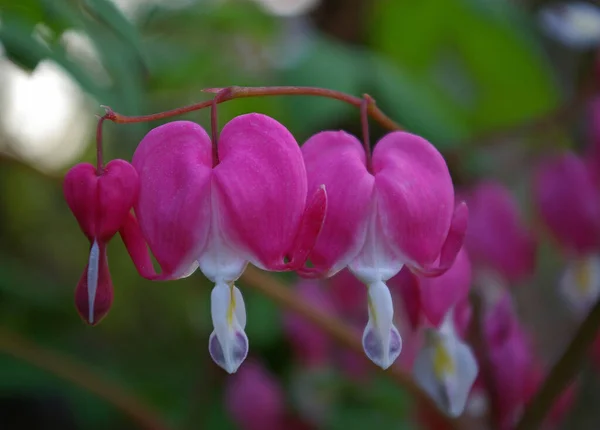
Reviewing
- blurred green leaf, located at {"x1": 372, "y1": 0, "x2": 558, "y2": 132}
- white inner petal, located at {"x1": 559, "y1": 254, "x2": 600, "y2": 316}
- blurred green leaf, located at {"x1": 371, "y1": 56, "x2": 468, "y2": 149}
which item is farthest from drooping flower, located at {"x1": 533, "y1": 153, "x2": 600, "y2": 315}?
blurred green leaf, located at {"x1": 372, "y1": 0, "x2": 558, "y2": 132}

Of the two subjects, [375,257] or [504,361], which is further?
[504,361]

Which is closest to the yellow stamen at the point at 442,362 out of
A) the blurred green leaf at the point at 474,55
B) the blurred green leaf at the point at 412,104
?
the blurred green leaf at the point at 412,104

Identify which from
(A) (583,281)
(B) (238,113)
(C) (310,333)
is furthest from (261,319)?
(A) (583,281)

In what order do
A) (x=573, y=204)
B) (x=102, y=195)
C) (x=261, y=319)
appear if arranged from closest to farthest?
(x=102, y=195), (x=573, y=204), (x=261, y=319)

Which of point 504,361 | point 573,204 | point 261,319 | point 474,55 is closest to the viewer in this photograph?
point 504,361

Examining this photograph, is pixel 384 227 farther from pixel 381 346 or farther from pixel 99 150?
pixel 99 150

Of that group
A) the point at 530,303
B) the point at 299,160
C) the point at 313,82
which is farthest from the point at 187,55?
the point at 530,303

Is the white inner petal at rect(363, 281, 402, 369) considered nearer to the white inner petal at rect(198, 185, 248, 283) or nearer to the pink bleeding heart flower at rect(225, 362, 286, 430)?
the white inner petal at rect(198, 185, 248, 283)
